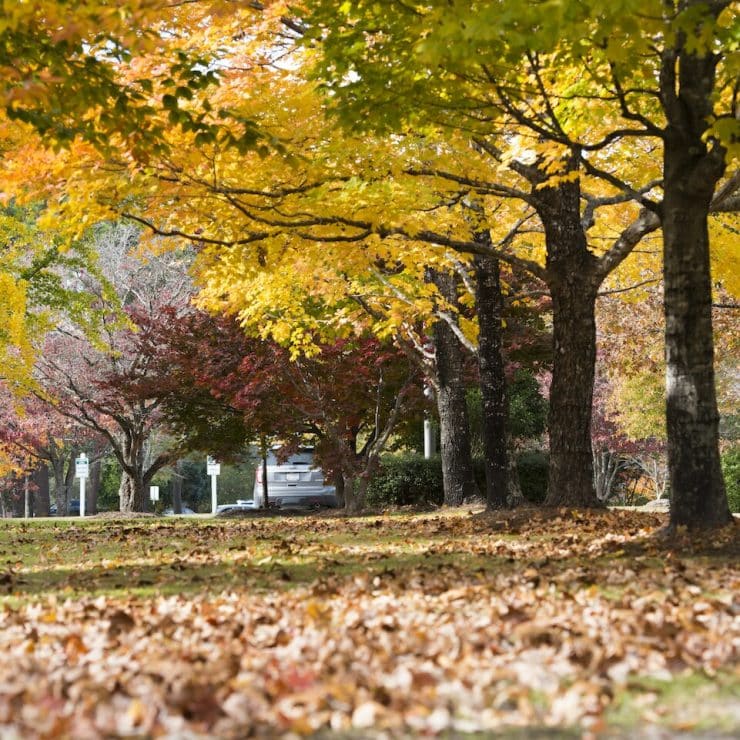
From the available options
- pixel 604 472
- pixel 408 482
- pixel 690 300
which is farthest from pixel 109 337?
pixel 690 300

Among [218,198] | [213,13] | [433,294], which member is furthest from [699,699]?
[433,294]

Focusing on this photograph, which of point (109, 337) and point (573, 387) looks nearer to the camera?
point (573, 387)

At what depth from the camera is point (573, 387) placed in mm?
11844

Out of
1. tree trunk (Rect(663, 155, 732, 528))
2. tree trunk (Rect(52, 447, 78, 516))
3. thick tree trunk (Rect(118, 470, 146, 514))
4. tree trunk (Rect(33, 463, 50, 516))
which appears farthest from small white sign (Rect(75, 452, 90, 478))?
tree trunk (Rect(663, 155, 732, 528))

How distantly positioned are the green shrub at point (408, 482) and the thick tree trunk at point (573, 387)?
32.0 feet

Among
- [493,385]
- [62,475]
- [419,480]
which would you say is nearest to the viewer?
[493,385]

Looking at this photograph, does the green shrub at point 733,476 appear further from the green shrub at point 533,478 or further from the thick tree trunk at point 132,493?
the thick tree trunk at point 132,493

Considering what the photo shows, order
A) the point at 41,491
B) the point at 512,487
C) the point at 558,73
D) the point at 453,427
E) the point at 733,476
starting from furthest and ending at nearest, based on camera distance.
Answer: the point at 41,491 → the point at 733,476 → the point at 453,427 → the point at 512,487 → the point at 558,73

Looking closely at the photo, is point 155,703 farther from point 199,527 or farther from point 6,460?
point 6,460

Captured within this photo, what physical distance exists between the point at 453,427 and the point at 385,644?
13309mm

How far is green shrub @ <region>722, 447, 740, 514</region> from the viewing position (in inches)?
1014

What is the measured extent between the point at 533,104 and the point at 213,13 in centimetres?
391

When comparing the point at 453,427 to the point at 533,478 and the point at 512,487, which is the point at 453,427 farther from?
the point at 533,478

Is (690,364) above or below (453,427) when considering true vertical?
above
